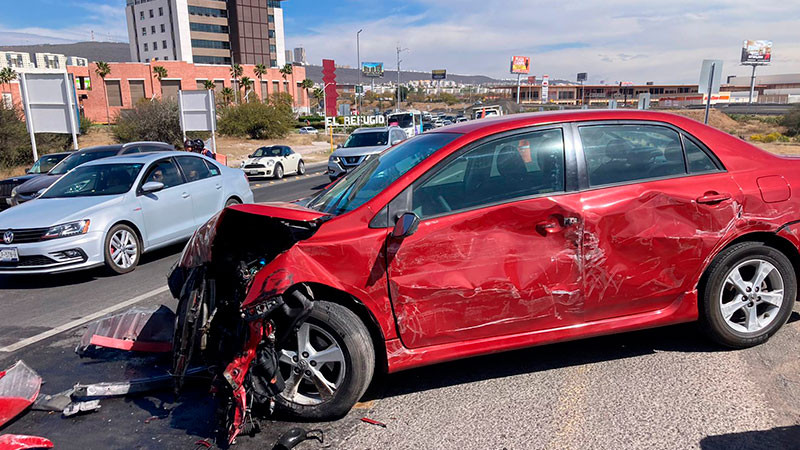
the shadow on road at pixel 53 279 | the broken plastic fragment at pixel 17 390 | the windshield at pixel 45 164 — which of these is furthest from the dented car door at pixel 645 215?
the windshield at pixel 45 164

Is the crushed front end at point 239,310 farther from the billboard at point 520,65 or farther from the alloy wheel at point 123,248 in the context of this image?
the billboard at point 520,65

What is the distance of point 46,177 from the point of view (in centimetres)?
1372

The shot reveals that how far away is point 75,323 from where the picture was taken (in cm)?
564

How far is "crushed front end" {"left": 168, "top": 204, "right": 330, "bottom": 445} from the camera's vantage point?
327 cm

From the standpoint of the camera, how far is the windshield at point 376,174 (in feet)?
12.5

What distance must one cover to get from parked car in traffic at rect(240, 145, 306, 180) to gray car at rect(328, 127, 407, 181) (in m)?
5.20

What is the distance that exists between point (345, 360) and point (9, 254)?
5716mm

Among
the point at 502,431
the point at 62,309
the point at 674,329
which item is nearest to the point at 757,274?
the point at 674,329

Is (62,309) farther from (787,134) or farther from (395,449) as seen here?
(787,134)

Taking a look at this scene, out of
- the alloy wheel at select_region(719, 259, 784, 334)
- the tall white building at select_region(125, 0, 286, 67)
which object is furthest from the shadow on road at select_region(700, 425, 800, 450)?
the tall white building at select_region(125, 0, 286, 67)

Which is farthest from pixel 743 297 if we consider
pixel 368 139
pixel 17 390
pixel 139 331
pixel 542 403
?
pixel 368 139

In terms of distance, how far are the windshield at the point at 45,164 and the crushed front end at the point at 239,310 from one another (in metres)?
14.7

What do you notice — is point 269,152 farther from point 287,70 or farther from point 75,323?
point 287,70

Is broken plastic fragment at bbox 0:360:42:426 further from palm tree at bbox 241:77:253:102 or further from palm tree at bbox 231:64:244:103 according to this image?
palm tree at bbox 231:64:244:103
